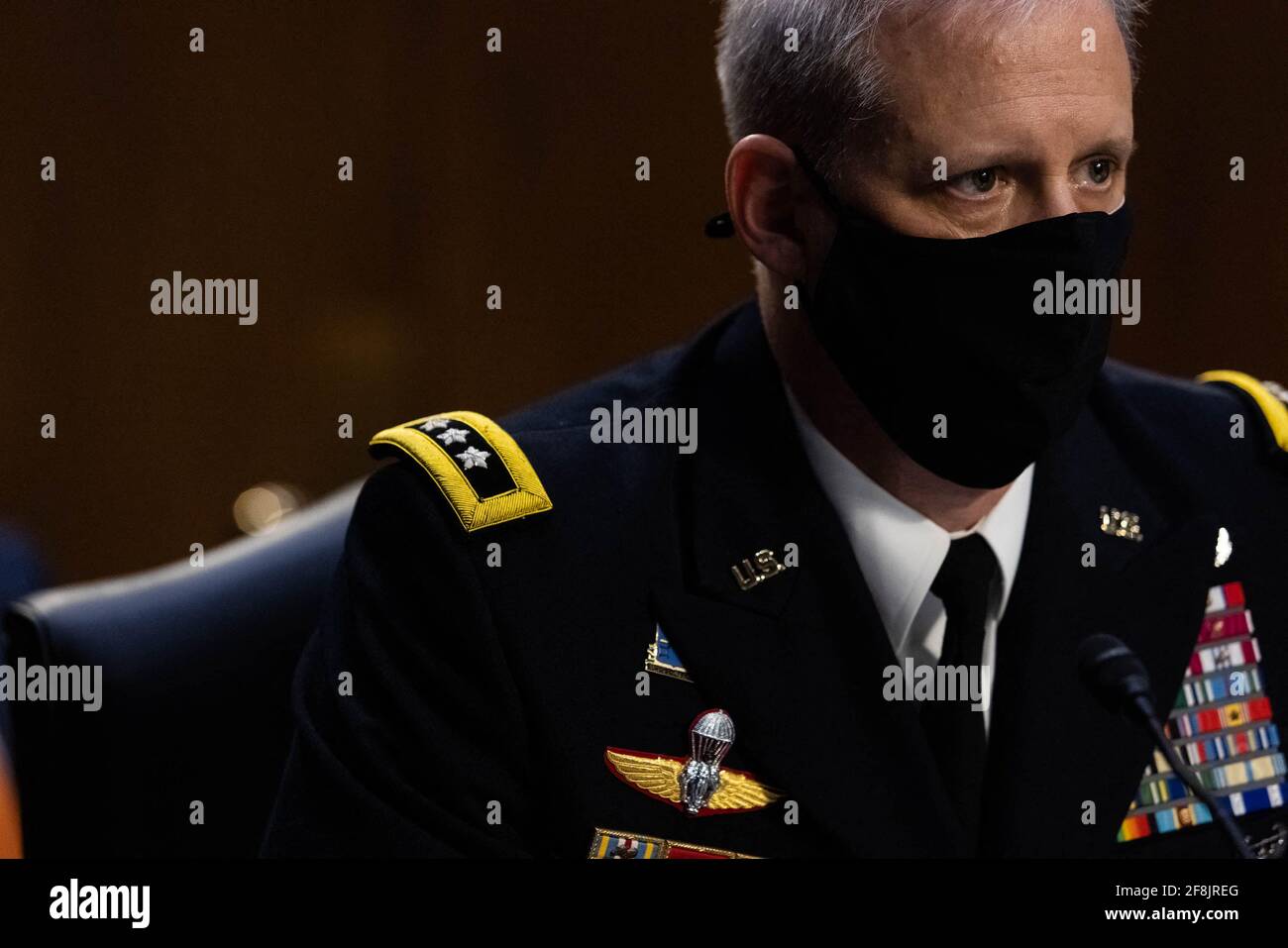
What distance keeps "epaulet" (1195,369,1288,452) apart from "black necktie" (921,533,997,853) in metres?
0.40

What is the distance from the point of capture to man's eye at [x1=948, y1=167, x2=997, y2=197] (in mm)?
1198

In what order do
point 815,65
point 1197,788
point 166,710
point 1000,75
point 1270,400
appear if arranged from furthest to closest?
point 1270,400
point 166,710
point 815,65
point 1000,75
point 1197,788

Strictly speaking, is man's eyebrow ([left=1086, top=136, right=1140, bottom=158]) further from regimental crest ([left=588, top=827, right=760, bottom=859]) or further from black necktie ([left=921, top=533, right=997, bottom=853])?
regimental crest ([left=588, top=827, right=760, bottom=859])

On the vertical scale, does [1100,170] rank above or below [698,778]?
above

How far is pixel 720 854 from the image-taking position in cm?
122

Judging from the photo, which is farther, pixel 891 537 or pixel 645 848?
pixel 891 537

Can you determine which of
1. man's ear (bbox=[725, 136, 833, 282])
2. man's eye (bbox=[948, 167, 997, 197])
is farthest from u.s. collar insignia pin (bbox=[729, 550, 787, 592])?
man's eye (bbox=[948, 167, 997, 197])

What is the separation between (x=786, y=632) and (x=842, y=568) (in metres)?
0.08

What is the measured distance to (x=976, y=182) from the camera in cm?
120

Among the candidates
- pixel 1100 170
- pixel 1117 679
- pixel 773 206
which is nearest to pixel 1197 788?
pixel 1117 679

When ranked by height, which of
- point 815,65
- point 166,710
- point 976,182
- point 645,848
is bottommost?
point 645,848

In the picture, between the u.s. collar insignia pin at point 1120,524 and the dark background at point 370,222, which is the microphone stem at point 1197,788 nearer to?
the u.s. collar insignia pin at point 1120,524

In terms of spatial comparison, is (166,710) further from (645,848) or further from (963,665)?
(963,665)

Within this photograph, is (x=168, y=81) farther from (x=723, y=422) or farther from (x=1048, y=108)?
(x=1048, y=108)
